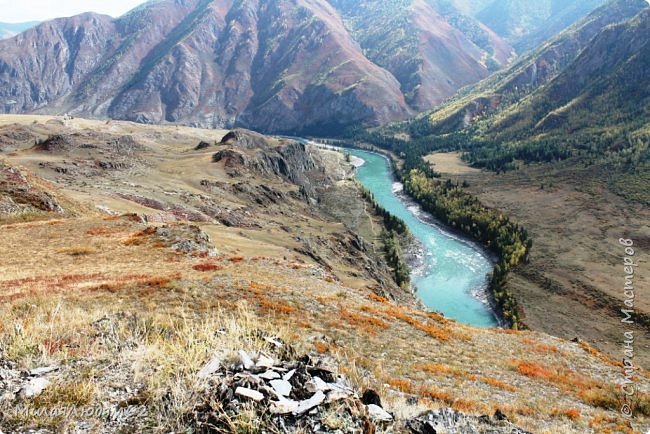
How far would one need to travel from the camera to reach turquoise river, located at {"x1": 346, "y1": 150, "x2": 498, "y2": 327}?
82062 millimetres

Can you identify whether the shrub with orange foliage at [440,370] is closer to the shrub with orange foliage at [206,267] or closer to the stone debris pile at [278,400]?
the stone debris pile at [278,400]

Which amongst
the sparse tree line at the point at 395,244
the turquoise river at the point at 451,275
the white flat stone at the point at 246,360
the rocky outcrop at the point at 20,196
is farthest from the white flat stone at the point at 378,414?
the sparse tree line at the point at 395,244

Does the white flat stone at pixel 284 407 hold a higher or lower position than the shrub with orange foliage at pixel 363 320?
higher

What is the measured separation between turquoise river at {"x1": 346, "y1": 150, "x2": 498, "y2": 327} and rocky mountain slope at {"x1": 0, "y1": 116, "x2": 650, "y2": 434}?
29170mm

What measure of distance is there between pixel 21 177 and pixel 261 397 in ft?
192

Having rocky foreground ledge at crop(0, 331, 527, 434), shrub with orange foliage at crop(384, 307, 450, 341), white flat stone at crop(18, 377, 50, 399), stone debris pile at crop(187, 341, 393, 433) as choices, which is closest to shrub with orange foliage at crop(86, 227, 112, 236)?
shrub with orange foliage at crop(384, 307, 450, 341)

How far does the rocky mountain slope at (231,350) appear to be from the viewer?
8.38 m

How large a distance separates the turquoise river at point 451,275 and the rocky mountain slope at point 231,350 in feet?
95.7

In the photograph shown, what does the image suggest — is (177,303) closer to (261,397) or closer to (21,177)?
(261,397)

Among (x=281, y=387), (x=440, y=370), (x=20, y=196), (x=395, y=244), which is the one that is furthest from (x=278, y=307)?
(x=395, y=244)

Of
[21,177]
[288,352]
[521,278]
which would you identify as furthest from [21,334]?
[521,278]

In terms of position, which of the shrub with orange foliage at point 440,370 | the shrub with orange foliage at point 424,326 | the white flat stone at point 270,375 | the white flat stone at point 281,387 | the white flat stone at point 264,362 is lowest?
the shrub with orange foliage at point 424,326

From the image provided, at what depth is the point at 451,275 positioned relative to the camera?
98000mm

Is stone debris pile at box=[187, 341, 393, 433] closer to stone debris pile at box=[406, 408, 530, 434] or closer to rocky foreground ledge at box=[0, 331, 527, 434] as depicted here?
rocky foreground ledge at box=[0, 331, 527, 434]
